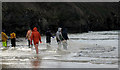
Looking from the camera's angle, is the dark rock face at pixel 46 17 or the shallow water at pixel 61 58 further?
the dark rock face at pixel 46 17

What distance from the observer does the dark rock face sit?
54287mm

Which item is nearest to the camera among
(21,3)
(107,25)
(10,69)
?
(10,69)

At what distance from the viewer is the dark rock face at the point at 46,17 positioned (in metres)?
54.3

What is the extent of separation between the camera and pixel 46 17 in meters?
65.2

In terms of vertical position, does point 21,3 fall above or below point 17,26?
above

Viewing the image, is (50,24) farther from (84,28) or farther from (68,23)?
(84,28)

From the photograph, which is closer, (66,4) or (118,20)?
(66,4)

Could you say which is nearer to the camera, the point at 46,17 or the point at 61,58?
the point at 61,58

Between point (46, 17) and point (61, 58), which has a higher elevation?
point (46, 17)

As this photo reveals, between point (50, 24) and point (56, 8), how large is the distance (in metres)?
10.2

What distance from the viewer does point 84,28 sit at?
81375 mm

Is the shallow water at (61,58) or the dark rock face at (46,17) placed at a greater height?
the dark rock face at (46,17)

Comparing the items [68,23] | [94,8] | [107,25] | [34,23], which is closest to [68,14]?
[68,23]

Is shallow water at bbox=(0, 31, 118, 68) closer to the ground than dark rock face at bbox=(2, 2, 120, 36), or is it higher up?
closer to the ground
